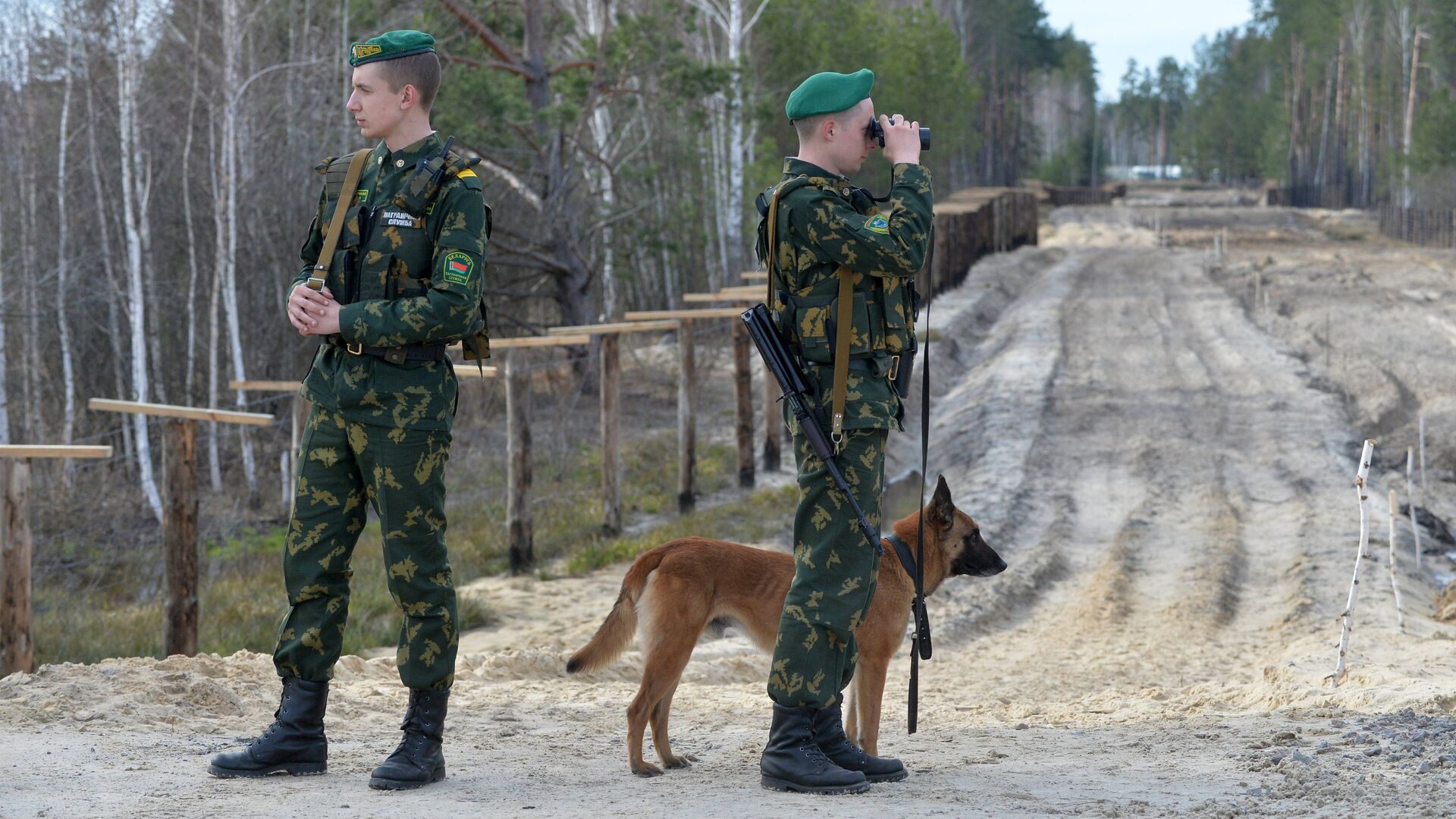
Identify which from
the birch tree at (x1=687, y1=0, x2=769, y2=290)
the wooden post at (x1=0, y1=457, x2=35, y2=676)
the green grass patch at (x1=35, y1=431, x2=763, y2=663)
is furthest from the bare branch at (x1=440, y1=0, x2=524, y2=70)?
the wooden post at (x1=0, y1=457, x2=35, y2=676)

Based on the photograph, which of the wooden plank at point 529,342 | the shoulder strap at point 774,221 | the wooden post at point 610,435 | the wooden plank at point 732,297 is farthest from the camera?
the wooden plank at point 732,297

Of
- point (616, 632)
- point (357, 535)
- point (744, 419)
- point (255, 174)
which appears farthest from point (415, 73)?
point (255, 174)

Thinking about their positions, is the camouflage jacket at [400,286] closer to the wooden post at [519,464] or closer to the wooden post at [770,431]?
the wooden post at [519,464]

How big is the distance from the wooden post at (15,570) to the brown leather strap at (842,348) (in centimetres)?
415

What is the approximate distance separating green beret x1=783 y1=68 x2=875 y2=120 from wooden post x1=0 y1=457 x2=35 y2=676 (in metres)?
4.21

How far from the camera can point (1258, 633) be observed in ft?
29.5

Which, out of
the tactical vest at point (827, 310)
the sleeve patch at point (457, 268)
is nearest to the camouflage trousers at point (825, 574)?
the tactical vest at point (827, 310)

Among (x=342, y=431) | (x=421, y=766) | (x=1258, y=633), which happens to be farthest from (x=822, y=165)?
(x=1258, y=633)

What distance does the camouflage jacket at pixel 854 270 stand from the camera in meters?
4.18

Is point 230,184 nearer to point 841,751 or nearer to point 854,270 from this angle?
point 854,270

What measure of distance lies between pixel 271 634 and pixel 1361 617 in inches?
265

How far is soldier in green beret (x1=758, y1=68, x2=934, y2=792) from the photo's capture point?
4270 millimetres

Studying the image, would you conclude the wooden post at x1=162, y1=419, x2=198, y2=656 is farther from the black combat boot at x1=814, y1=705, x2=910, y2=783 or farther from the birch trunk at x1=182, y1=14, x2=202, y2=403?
the birch trunk at x1=182, y1=14, x2=202, y2=403

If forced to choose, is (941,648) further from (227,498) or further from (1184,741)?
(227,498)
